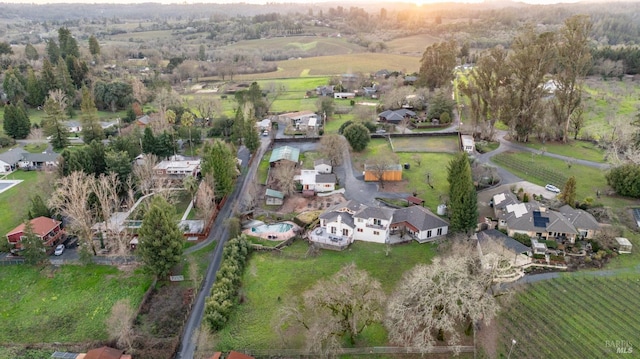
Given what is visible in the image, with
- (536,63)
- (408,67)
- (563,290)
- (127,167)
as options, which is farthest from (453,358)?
(408,67)

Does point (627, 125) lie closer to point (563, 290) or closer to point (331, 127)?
point (563, 290)

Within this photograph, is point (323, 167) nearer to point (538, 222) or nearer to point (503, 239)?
point (503, 239)

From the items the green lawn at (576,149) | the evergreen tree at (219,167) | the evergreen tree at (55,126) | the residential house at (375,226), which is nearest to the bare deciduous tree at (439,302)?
the residential house at (375,226)

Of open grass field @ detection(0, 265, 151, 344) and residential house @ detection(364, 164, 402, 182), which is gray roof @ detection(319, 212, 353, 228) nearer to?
residential house @ detection(364, 164, 402, 182)

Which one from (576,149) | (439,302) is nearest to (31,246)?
(439,302)

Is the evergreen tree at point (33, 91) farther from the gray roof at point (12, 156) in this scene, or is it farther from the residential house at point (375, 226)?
the residential house at point (375, 226)

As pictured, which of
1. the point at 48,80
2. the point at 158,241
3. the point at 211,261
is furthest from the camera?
the point at 48,80
